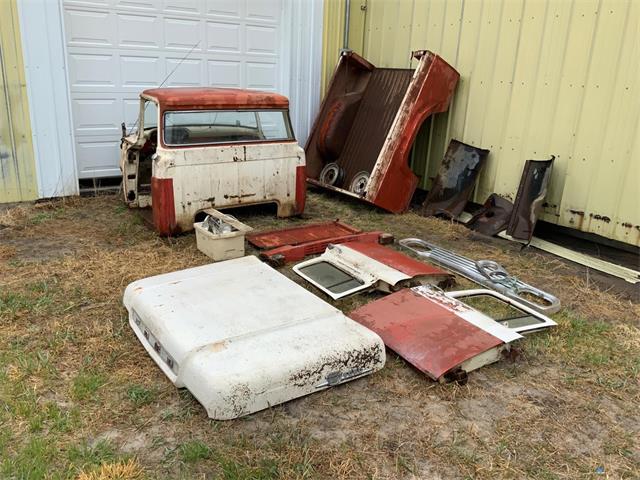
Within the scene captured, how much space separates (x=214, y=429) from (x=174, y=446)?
175 millimetres

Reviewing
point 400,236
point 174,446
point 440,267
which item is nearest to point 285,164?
point 400,236

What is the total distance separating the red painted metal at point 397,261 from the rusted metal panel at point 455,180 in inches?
70.7

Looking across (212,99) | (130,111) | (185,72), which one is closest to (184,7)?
(185,72)

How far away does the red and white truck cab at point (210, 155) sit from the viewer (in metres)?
4.32

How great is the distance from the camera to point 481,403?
2.48 metres

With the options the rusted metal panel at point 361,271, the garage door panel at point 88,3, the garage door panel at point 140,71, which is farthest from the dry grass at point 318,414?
the garage door panel at point 88,3

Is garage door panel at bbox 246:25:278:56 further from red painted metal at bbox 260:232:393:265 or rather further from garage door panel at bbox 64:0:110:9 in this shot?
red painted metal at bbox 260:232:393:265

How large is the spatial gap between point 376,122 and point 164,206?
275 cm

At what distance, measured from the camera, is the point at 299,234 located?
15.1 feet

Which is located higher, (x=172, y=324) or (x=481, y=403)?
(x=172, y=324)

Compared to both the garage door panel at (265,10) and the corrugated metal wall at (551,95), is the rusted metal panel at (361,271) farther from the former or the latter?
the garage door panel at (265,10)

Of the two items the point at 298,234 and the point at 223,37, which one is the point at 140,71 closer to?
the point at 223,37

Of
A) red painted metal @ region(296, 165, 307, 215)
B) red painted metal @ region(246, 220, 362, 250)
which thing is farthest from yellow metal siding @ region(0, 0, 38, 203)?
red painted metal @ region(296, 165, 307, 215)

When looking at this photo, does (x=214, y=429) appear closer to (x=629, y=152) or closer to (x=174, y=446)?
(x=174, y=446)
